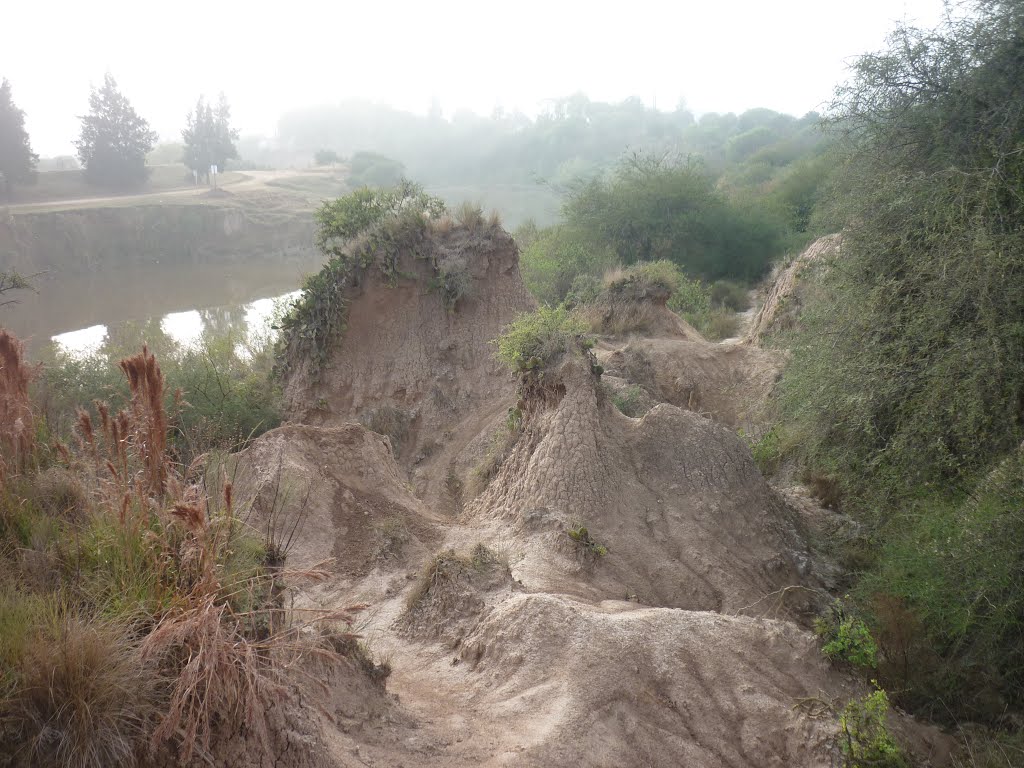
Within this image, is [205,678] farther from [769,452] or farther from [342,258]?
[342,258]

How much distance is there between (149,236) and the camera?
125 ft

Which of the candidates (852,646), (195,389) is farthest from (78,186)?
(852,646)

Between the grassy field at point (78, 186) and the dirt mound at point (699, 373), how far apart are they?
37655mm

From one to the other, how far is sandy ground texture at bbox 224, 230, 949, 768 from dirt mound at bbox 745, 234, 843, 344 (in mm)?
1308

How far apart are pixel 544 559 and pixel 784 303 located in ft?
31.7

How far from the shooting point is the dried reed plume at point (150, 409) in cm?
303

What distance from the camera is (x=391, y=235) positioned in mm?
12852

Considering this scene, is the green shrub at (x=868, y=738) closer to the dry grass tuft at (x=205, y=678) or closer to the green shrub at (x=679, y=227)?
the dry grass tuft at (x=205, y=678)

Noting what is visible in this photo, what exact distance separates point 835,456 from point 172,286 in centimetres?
3242

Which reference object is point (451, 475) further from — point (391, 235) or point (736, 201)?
point (736, 201)

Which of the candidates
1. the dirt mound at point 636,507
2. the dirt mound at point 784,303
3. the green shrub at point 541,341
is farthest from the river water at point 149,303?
the dirt mound at point 636,507

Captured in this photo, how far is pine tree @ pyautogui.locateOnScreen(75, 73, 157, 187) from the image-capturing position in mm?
44469

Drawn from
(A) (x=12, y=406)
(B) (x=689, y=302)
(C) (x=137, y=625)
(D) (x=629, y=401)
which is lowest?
(D) (x=629, y=401)

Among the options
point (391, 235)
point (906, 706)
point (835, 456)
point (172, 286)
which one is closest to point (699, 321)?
point (391, 235)
